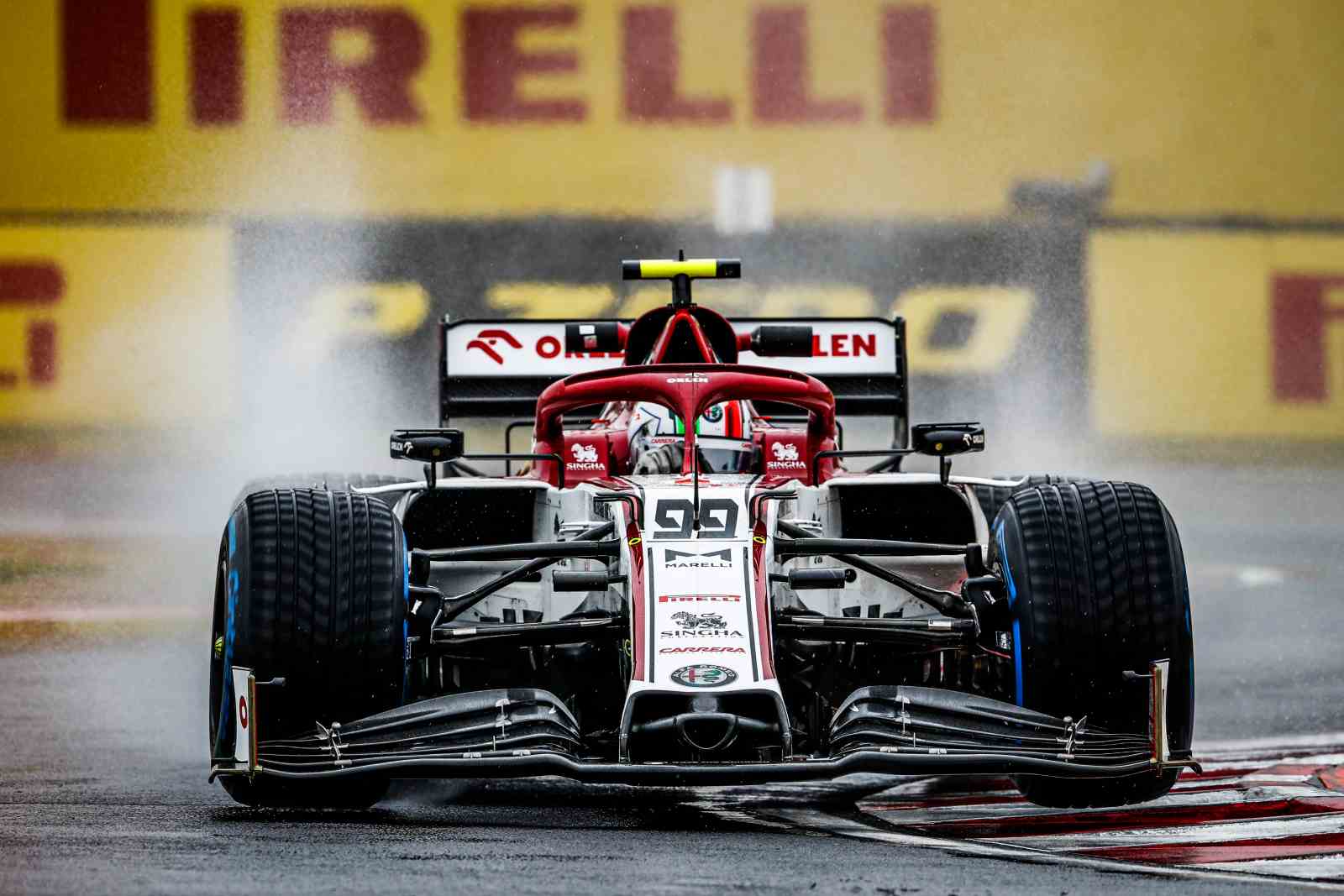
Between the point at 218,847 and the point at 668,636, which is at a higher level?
the point at 668,636

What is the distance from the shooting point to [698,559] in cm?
683

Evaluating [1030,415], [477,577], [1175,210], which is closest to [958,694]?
[477,577]

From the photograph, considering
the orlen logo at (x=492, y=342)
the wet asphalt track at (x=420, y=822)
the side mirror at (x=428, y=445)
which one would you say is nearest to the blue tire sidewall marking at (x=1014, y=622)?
the wet asphalt track at (x=420, y=822)

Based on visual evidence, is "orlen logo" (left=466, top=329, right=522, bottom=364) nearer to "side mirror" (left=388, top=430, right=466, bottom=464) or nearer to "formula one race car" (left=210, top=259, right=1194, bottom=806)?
"formula one race car" (left=210, top=259, right=1194, bottom=806)

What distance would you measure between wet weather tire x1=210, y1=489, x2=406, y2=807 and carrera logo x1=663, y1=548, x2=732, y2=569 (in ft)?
2.80

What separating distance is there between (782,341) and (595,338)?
0.89 metres

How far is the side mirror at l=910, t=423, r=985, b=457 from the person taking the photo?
7.31m

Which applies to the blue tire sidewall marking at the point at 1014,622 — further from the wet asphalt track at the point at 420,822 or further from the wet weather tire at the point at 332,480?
the wet weather tire at the point at 332,480

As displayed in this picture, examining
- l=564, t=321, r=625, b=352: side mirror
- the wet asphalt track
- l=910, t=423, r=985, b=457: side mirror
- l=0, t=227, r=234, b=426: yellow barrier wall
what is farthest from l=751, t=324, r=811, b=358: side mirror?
l=0, t=227, r=234, b=426: yellow barrier wall

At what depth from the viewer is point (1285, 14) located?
689 inches

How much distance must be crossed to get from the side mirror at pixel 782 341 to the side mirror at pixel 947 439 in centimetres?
220

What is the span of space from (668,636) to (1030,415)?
9365 mm

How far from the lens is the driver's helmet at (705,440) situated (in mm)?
8289

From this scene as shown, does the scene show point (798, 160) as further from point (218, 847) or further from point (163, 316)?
point (218, 847)
